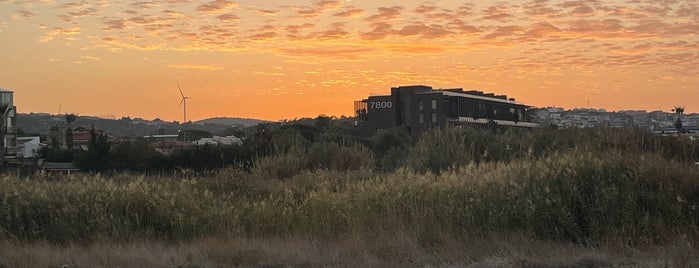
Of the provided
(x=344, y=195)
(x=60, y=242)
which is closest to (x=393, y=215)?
(x=344, y=195)

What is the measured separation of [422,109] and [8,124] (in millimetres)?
61728

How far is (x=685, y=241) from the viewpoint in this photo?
9.59 m

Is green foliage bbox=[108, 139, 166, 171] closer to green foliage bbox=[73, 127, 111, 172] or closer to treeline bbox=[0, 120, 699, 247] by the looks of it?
green foliage bbox=[73, 127, 111, 172]

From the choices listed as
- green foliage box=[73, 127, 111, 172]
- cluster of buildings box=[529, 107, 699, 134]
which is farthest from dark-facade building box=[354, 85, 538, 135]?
green foliage box=[73, 127, 111, 172]

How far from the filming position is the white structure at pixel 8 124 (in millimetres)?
75800

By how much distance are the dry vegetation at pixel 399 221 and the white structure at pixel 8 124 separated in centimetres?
5190

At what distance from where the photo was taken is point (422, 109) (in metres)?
122

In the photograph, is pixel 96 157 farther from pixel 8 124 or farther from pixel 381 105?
pixel 381 105

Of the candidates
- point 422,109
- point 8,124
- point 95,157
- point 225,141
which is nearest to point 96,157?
point 95,157

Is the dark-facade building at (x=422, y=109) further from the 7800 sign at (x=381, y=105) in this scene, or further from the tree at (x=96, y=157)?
the tree at (x=96, y=157)

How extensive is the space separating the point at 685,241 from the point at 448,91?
118 m

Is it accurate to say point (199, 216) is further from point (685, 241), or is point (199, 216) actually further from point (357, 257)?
point (685, 241)

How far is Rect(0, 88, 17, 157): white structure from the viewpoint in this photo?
249 ft

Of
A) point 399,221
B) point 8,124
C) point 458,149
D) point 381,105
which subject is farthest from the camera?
point 381,105
